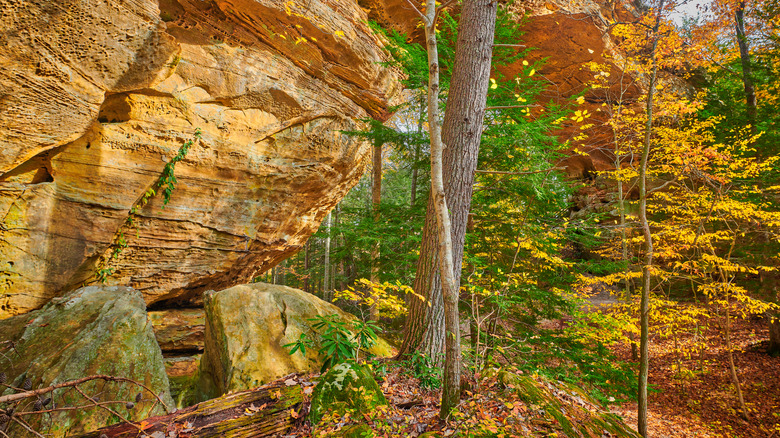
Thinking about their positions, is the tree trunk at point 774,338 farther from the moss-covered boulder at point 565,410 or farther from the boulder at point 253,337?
the boulder at point 253,337

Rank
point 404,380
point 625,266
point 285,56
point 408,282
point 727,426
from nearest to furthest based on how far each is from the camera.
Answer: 1. point 404,380
2. point 408,282
3. point 727,426
4. point 625,266
5. point 285,56

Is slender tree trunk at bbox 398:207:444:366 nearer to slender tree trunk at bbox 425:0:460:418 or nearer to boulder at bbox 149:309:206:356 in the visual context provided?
slender tree trunk at bbox 425:0:460:418

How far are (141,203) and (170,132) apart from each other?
1.53 metres

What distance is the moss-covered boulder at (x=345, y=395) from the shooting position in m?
2.39

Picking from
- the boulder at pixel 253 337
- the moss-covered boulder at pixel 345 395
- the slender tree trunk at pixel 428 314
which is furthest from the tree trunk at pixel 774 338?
the moss-covered boulder at pixel 345 395

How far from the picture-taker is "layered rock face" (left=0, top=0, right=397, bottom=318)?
4.45 meters

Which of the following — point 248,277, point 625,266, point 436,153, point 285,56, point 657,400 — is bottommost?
point 657,400

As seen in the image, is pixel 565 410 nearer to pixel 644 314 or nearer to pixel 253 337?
pixel 253 337

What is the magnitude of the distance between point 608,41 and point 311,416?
12.8 m

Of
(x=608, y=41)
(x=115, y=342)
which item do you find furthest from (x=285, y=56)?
(x=608, y=41)

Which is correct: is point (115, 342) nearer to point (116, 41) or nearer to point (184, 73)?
point (116, 41)

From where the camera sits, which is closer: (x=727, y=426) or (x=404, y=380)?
(x=404, y=380)

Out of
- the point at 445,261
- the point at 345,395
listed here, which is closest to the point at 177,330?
the point at 345,395

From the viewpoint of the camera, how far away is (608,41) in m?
9.74
